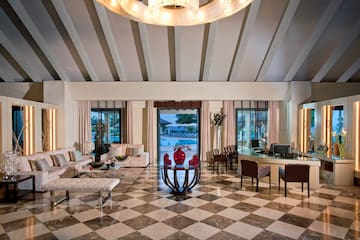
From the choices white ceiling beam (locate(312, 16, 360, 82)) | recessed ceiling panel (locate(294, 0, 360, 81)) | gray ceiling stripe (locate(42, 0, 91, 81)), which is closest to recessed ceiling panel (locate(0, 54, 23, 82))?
gray ceiling stripe (locate(42, 0, 91, 81))

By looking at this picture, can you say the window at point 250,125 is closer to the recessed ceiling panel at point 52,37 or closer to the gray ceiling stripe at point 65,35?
the gray ceiling stripe at point 65,35

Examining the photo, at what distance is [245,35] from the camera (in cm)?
681

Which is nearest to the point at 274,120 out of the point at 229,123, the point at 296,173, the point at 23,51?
the point at 229,123

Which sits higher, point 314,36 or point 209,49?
point 314,36

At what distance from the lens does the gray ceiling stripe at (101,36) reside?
238 inches

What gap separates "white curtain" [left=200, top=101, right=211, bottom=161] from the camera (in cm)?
1025

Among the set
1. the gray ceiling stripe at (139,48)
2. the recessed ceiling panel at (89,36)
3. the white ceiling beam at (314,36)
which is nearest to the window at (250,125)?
the white ceiling beam at (314,36)

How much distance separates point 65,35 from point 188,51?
3581mm

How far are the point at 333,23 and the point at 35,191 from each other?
27.4 ft

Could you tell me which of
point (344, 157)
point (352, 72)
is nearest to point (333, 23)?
point (352, 72)

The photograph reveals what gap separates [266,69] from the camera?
27.3ft

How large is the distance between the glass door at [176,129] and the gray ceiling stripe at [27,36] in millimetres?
4349

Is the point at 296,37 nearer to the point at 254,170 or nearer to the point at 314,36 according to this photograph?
the point at 314,36

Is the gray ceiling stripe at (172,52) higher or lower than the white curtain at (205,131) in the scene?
higher
